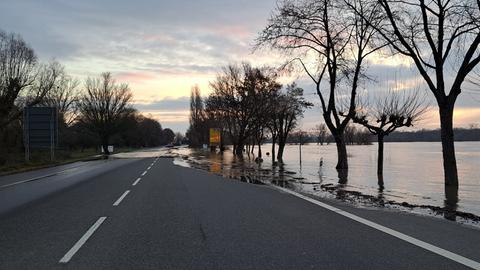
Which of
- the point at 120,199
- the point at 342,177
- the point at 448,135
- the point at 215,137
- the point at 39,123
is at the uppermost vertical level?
the point at 39,123

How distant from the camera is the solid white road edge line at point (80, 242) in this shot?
643 cm

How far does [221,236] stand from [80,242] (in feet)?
7.33

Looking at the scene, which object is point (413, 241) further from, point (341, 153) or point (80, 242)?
point (341, 153)

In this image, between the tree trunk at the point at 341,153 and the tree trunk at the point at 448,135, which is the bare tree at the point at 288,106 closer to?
the tree trunk at the point at 341,153

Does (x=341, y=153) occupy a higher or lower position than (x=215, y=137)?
lower

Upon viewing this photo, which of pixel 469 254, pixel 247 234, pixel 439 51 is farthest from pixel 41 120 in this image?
pixel 469 254

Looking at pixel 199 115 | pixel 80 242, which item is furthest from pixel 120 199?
pixel 199 115

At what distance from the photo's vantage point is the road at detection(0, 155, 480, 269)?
6230 millimetres

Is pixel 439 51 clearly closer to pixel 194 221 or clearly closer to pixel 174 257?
pixel 194 221

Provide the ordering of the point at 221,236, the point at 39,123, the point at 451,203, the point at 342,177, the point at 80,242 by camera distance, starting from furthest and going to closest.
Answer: the point at 39,123
the point at 342,177
the point at 451,203
the point at 221,236
the point at 80,242

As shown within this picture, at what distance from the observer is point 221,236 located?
790 centimetres

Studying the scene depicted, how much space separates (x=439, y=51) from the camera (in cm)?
1798

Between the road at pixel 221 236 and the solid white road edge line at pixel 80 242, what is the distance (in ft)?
0.06

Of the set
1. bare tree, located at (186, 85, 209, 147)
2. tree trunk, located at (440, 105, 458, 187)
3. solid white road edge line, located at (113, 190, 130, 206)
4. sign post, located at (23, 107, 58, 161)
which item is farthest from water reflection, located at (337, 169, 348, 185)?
bare tree, located at (186, 85, 209, 147)
